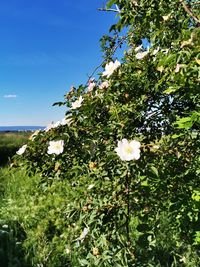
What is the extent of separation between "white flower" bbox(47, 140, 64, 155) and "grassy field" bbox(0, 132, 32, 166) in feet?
32.1

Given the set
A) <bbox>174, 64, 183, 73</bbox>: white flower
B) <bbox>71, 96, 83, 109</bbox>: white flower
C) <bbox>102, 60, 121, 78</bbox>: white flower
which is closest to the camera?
<bbox>174, 64, 183, 73</bbox>: white flower

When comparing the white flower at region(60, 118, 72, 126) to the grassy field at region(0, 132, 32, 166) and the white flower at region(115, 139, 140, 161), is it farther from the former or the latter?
the grassy field at region(0, 132, 32, 166)

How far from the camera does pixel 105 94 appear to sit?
282cm

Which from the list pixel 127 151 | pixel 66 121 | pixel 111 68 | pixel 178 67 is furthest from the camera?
pixel 111 68

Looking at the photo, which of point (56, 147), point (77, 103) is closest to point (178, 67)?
point (77, 103)

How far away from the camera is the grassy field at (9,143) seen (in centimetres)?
1301

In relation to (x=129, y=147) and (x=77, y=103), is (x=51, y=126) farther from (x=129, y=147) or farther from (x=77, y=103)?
(x=129, y=147)

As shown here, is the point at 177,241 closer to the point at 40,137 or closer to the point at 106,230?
the point at 106,230

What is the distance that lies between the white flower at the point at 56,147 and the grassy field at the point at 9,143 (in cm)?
977

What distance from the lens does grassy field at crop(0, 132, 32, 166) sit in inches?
512

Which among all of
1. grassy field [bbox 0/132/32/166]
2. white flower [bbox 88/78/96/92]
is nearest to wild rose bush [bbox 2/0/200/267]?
white flower [bbox 88/78/96/92]

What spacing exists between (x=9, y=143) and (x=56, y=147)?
464 inches

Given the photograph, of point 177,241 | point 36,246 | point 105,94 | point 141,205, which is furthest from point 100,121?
point 36,246

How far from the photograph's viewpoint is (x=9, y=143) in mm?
14164
